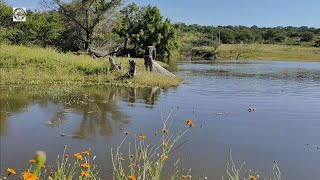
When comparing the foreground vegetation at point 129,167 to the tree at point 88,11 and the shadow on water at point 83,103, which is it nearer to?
the shadow on water at point 83,103

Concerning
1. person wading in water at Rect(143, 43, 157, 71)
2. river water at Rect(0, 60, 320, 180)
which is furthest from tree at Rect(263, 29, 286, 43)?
river water at Rect(0, 60, 320, 180)

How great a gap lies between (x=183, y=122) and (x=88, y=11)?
28724 mm

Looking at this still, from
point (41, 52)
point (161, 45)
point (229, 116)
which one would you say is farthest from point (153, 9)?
point (229, 116)

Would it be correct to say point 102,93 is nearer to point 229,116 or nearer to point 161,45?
point 229,116

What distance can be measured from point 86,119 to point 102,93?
15.9ft

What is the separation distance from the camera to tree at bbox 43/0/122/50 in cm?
3650

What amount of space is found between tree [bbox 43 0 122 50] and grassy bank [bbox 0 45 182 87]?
17.5m

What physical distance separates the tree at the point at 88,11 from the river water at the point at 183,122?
891 inches

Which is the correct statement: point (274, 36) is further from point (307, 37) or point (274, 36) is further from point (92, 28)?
point (92, 28)

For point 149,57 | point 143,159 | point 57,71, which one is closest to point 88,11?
point 149,57

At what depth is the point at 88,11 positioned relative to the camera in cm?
3638

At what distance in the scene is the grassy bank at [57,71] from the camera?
16.9 m

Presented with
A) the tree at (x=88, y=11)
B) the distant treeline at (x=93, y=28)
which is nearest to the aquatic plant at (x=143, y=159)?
the distant treeline at (x=93, y=28)

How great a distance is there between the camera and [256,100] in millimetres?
14016
